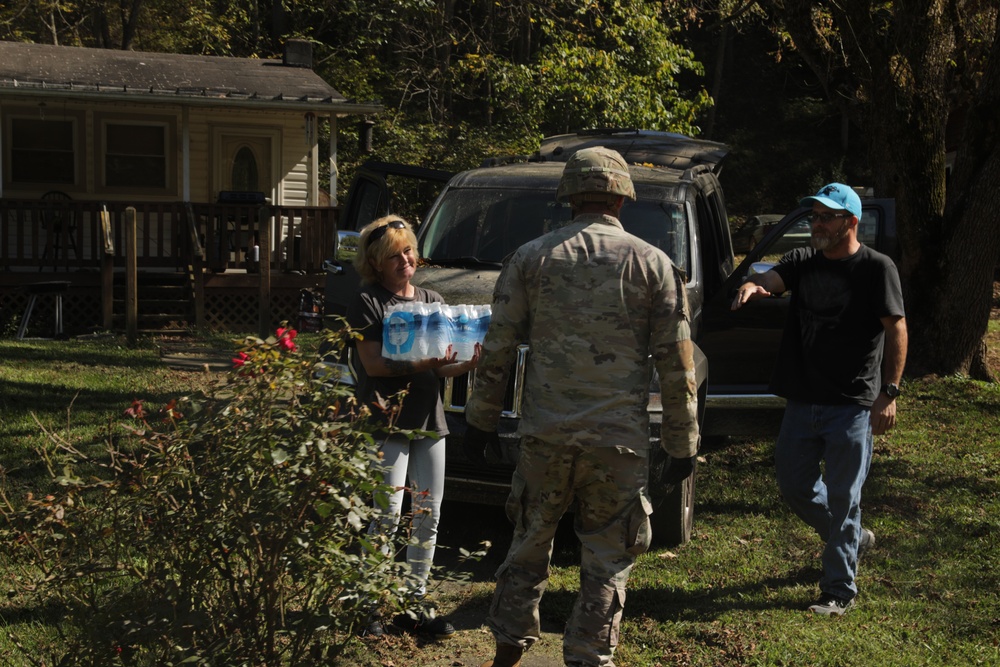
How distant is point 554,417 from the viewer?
161 inches

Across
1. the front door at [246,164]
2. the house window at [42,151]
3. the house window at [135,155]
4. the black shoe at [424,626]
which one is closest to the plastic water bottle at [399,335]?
the black shoe at [424,626]

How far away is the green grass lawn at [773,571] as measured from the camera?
485 cm

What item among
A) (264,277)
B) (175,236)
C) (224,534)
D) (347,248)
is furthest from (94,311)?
(224,534)

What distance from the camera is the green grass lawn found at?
15.9 feet

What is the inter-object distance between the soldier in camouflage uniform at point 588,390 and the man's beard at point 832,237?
1.48 meters

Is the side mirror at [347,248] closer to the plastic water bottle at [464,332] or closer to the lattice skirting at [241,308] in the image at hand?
the plastic water bottle at [464,332]

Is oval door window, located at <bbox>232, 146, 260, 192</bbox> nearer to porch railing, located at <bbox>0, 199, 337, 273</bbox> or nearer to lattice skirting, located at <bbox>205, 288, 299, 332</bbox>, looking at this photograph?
porch railing, located at <bbox>0, 199, 337, 273</bbox>

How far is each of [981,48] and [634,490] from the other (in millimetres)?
10921

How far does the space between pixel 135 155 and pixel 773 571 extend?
15769 millimetres

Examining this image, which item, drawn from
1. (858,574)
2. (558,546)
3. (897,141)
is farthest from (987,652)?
(897,141)

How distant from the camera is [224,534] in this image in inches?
131

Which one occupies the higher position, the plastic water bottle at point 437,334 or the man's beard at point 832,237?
the man's beard at point 832,237

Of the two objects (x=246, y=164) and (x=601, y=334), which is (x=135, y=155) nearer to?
(x=246, y=164)

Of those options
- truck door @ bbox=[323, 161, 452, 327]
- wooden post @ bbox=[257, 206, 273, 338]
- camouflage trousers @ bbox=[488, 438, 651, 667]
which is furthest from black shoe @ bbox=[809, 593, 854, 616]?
wooden post @ bbox=[257, 206, 273, 338]
